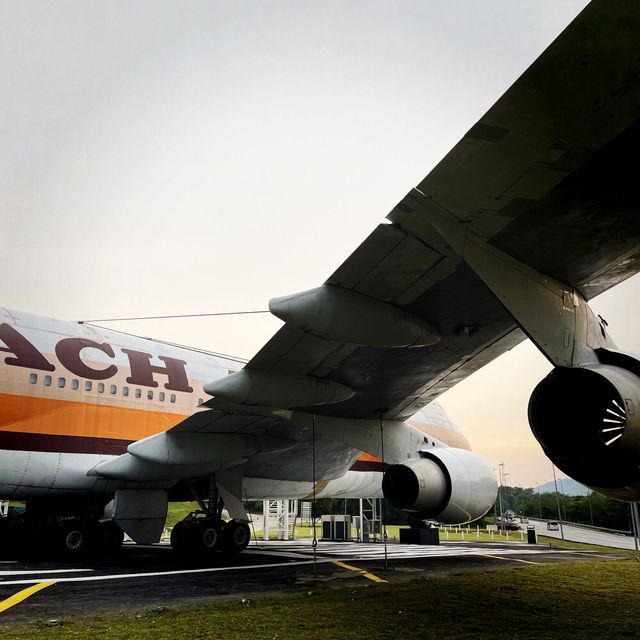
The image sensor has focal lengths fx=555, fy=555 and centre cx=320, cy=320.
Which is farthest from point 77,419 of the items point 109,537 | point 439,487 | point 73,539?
point 439,487

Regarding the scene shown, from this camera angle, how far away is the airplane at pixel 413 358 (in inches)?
169

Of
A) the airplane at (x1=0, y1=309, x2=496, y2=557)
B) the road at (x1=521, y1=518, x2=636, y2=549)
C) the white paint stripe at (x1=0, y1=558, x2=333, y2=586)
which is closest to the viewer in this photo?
the white paint stripe at (x1=0, y1=558, x2=333, y2=586)

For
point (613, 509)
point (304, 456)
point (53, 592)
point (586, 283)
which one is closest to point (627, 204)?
point (586, 283)

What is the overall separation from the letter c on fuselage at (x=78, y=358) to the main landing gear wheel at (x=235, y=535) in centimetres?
458

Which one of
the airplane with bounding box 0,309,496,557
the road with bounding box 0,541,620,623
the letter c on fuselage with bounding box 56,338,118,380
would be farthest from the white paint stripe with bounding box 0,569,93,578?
the letter c on fuselage with bounding box 56,338,118,380

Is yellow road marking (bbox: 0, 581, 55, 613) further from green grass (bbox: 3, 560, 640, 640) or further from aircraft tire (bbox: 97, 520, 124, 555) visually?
aircraft tire (bbox: 97, 520, 124, 555)

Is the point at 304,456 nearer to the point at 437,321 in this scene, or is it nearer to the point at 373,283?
the point at 437,321

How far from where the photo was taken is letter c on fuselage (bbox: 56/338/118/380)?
12.2 metres

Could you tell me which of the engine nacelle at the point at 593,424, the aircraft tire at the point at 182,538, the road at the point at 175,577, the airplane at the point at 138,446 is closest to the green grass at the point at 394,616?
the road at the point at 175,577

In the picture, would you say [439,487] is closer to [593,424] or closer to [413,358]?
[413,358]

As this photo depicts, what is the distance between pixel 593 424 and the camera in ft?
17.5

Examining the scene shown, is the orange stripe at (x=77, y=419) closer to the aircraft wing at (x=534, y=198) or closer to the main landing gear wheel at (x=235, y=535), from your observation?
the main landing gear wheel at (x=235, y=535)

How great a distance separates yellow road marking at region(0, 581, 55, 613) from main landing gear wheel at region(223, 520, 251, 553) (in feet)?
17.1

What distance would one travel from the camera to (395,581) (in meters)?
8.95
